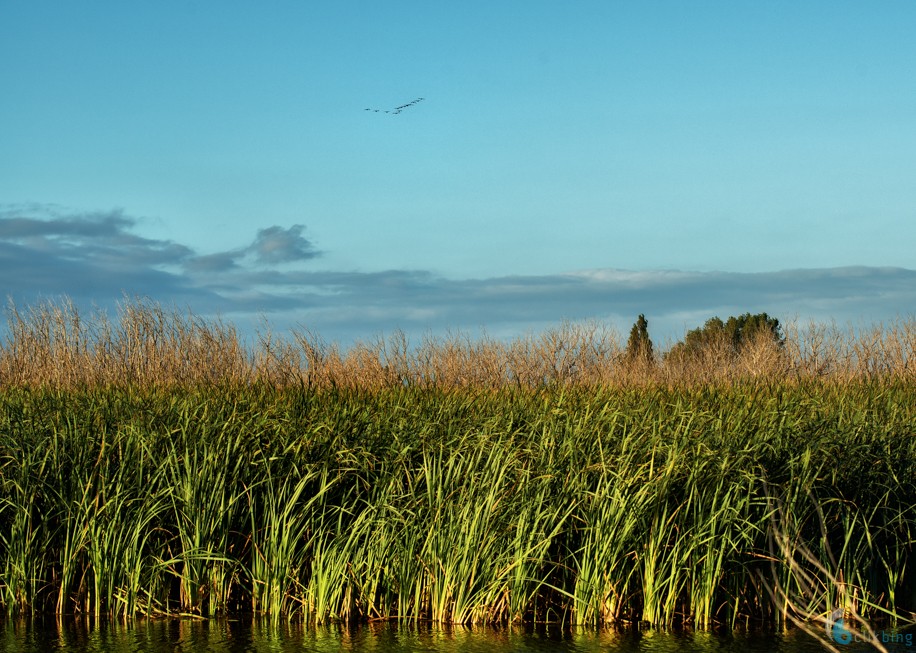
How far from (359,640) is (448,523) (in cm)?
83

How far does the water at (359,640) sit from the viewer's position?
4.56 metres

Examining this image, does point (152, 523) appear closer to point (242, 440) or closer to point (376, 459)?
point (242, 440)

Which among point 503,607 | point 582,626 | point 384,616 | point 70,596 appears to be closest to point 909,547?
point 582,626

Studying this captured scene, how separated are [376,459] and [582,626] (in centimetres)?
175

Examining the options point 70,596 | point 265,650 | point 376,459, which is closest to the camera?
point 265,650

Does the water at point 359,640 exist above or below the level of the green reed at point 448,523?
below

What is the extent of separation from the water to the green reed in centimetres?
15

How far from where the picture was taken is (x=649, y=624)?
499cm

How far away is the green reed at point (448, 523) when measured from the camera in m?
5.00

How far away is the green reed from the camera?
500 centimetres

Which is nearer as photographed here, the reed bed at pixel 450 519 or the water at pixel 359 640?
the water at pixel 359 640

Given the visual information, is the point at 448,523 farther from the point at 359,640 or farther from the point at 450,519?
the point at 359,640

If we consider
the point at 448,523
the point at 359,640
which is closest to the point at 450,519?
the point at 448,523

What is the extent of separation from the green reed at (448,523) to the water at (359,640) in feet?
0.50
